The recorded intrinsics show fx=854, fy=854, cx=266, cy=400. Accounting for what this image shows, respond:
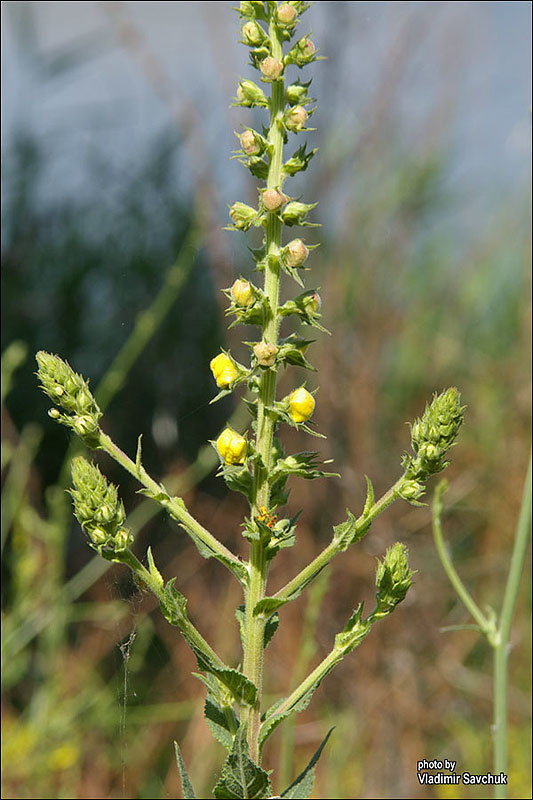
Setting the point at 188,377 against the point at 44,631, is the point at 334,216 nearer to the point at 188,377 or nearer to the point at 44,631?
the point at 188,377

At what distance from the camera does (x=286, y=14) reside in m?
1.22

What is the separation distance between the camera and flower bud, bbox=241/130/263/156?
47.9 inches

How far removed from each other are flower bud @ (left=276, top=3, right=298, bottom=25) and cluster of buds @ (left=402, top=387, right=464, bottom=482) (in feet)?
1.90

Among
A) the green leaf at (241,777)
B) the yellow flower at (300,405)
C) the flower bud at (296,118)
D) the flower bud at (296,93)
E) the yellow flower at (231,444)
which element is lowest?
the green leaf at (241,777)

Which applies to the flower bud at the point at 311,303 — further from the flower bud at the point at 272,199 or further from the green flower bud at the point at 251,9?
the green flower bud at the point at 251,9

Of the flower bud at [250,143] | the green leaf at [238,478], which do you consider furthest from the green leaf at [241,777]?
the flower bud at [250,143]

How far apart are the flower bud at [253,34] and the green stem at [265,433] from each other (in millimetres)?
17

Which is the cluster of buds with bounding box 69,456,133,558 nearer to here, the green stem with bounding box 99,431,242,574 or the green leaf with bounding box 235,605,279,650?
the green stem with bounding box 99,431,242,574

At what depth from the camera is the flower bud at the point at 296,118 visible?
1.23 meters

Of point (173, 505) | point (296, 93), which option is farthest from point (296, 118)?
point (173, 505)

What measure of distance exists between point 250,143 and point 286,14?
188 millimetres

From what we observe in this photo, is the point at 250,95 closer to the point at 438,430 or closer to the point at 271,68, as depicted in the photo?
the point at 271,68

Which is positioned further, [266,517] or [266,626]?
[266,626]

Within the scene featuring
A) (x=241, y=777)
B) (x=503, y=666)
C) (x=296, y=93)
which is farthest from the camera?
(x=503, y=666)
